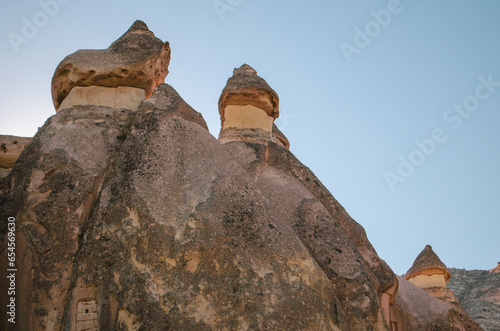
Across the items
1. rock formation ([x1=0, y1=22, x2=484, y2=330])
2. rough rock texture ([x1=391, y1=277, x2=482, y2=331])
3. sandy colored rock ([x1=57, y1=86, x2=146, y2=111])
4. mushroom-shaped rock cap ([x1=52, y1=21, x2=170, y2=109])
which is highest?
mushroom-shaped rock cap ([x1=52, y1=21, x2=170, y2=109])

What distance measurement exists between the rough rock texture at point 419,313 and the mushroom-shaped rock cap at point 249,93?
10.6 ft

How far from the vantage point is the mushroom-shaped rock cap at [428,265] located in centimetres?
1227

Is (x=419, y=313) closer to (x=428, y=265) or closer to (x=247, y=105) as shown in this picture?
(x=247, y=105)

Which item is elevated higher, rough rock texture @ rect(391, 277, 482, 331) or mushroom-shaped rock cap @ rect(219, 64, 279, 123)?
mushroom-shaped rock cap @ rect(219, 64, 279, 123)

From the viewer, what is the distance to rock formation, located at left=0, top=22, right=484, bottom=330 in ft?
13.7

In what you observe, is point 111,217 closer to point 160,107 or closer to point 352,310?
point 160,107

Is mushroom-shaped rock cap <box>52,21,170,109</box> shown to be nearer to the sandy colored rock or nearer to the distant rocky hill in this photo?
the sandy colored rock

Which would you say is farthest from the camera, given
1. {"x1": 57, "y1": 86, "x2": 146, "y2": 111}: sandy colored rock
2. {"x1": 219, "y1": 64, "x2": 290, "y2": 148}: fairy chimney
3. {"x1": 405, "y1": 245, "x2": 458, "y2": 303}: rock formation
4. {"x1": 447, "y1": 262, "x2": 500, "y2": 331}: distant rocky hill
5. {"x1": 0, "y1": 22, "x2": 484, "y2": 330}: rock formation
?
{"x1": 447, "y1": 262, "x2": 500, "y2": 331}: distant rocky hill

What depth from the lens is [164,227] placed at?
4445 mm

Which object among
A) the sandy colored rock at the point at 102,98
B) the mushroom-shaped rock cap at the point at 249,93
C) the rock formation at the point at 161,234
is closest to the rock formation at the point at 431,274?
the rock formation at the point at 161,234

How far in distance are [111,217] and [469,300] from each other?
17.6 m

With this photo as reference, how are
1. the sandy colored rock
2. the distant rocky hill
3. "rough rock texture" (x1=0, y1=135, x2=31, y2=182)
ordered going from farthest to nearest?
the distant rocky hill, "rough rock texture" (x1=0, y1=135, x2=31, y2=182), the sandy colored rock

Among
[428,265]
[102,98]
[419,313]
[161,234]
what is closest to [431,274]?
[428,265]

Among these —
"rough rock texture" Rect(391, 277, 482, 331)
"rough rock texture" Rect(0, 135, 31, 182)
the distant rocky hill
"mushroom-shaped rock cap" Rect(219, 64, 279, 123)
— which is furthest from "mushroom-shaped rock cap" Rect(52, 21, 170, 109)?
the distant rocky hill
